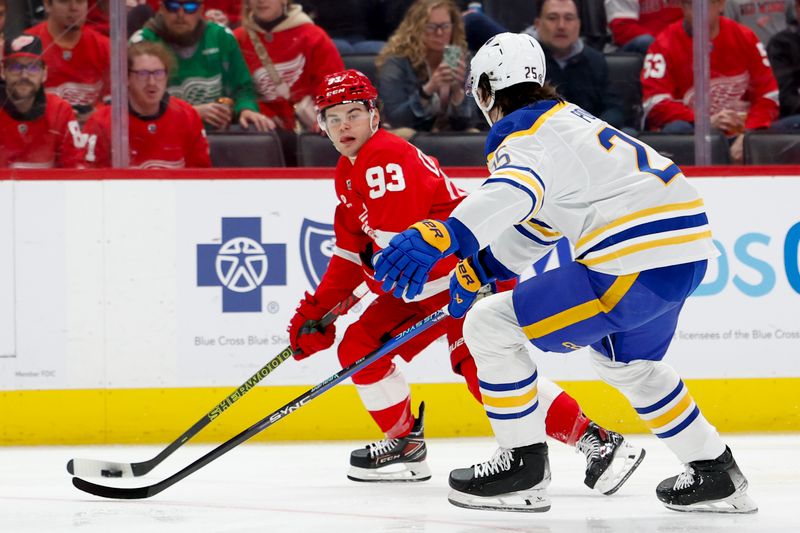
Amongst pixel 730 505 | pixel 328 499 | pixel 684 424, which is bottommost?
pixel 328 499

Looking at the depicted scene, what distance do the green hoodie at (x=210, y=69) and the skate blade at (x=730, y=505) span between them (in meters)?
2.36

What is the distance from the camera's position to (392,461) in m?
3.68

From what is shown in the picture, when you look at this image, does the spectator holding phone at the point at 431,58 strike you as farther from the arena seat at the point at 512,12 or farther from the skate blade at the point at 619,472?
the skate blade at the point at 619,472

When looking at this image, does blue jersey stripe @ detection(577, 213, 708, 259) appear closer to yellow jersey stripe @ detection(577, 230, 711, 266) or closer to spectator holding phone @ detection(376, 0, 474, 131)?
yellow jersey stripe @ detection(577, 230, 711, 266)

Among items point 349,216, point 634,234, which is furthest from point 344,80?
point 634,234

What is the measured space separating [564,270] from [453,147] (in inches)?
72.2

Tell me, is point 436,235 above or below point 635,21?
below

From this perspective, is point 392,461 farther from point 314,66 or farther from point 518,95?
point 314,66

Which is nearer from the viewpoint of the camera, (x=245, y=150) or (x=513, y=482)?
(x=513, y=482)

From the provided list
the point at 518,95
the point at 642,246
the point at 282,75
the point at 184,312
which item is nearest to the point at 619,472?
the point at 642,246

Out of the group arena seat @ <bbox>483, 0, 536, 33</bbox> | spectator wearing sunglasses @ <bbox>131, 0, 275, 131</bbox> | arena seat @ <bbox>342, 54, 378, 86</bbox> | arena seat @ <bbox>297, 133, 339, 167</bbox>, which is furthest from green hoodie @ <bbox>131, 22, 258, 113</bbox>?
arena seat @ <bbox>483, 0, 536, 33</bbox>

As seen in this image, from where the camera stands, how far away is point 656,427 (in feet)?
9.85

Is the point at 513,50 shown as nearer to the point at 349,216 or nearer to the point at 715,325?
the point at 349,216

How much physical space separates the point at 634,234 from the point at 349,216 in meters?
1.10
